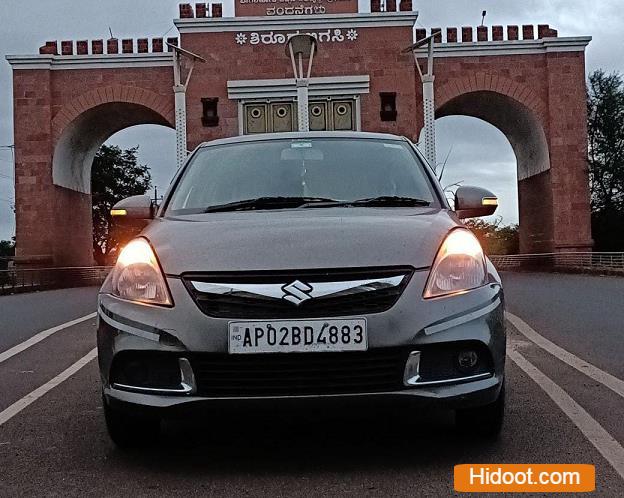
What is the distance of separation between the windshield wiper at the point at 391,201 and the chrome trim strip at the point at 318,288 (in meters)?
1.05

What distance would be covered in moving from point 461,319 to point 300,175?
5.38 feet

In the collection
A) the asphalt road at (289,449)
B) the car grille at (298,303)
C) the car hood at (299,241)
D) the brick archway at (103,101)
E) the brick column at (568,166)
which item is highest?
the brick archway at (103,101)

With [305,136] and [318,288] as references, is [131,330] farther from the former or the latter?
[305,136]

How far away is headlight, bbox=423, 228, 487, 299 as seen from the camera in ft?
12.0

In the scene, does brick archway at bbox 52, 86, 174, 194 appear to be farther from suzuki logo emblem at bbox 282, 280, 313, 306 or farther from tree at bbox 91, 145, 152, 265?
suzuki logo emblem at bbox 282, 280, 313, 306

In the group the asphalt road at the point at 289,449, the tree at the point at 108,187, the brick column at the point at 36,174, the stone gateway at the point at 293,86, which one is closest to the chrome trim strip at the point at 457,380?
the asphalt road at the point at 289,449

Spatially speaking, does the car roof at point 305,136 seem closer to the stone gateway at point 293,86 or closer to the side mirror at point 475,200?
the side mirror at point 475,200

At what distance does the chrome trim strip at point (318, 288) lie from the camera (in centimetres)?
351

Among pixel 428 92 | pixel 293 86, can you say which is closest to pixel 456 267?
pixel 428 92

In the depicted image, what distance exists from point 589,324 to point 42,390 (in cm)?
623

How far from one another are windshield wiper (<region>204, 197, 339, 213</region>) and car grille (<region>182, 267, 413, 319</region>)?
102 cm

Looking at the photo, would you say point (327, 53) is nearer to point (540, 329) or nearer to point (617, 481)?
point (540, 329)

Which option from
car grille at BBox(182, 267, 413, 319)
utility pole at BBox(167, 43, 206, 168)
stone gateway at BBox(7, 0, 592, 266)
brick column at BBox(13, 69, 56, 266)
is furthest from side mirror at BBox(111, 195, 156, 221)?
brick column at BBox(13, 69, 56, 266)

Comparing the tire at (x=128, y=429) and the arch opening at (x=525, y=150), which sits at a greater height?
the arch opening at (x=525, y=150)
